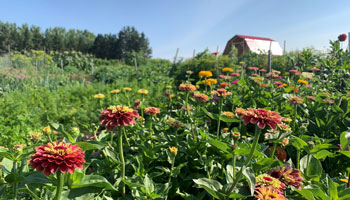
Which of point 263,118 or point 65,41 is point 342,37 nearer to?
point 263,118

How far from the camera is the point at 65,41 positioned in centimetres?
4041

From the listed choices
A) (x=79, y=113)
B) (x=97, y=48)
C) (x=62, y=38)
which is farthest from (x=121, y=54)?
(x=79, y=113)

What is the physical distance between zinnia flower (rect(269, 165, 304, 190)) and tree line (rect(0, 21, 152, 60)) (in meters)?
36.6

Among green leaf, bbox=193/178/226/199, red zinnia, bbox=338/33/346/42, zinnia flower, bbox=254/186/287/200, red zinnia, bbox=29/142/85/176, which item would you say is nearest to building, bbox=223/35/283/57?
red zinnia, bbox=338/33/346/42

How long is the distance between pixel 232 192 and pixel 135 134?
1141 millimetres

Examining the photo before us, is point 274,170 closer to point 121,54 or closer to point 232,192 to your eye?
point 232,192

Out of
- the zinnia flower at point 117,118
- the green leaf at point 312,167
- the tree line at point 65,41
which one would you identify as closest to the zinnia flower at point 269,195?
the green leaf at point 312,167

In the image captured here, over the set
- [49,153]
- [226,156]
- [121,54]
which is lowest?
[226,156]

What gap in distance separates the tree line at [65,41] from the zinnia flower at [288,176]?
3661 cm

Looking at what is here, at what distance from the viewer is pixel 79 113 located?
3.58m

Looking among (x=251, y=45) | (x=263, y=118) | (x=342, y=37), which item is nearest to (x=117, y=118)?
(x=263, y=118)

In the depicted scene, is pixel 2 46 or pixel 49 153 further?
pixel 2 46

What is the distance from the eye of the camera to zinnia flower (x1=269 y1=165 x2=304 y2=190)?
923 mm

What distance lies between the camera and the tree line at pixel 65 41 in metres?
37.8
